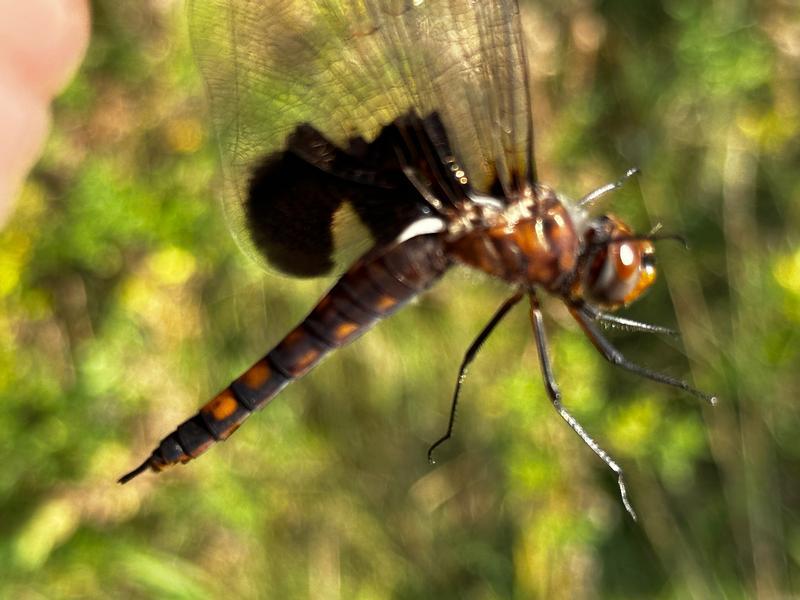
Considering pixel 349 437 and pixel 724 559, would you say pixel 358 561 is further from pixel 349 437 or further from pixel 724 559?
pixel 724 559

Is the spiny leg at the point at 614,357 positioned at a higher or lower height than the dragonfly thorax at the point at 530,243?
lower

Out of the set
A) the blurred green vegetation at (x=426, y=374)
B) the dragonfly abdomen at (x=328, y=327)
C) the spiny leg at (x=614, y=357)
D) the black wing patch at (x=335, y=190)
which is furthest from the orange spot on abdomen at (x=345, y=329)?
the blurred green vegetation at (x=426, y=374)

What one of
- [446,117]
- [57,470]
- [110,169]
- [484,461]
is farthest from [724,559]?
[110,169]

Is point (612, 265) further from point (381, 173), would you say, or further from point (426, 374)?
point (426, 374)

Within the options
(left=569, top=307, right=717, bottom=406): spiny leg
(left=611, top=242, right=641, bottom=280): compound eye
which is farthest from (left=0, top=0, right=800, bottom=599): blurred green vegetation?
(left=611, top=242, right=641, bottom=280): compound eye

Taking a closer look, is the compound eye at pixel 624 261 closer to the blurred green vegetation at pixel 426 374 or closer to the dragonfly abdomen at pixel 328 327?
the dragonfly abdomen at pixel 328 327

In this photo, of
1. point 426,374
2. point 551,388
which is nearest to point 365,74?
point 551,388
